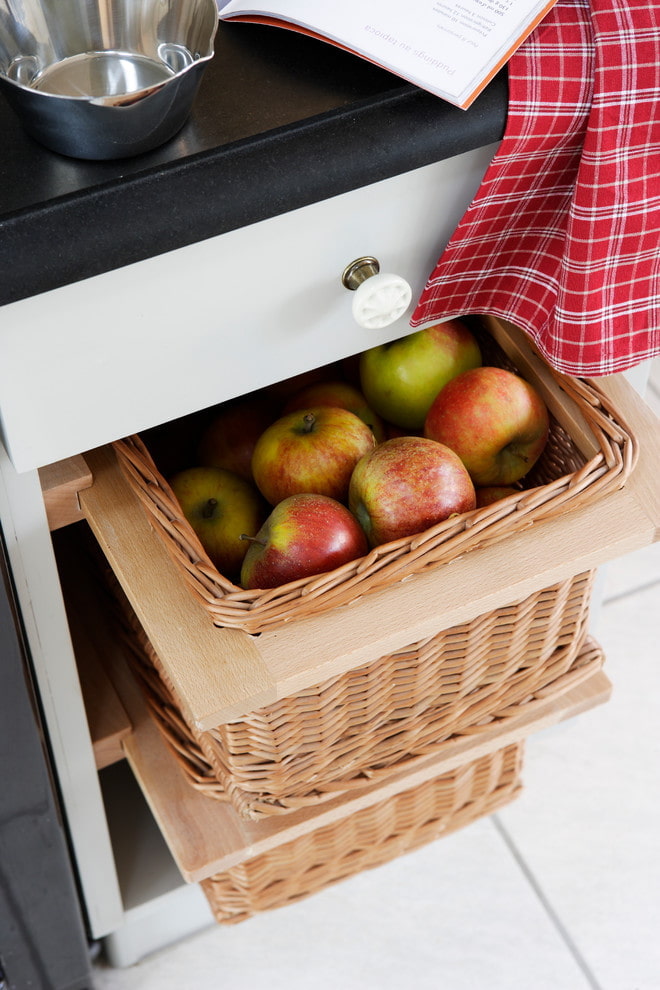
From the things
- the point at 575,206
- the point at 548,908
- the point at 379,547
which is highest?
the point at 575,206

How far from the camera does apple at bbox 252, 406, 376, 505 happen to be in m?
0.77

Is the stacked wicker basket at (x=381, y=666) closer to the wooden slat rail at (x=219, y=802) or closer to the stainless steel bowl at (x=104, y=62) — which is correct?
the wooden slat rail at (x=219, y=802)

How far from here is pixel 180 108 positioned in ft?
1.85

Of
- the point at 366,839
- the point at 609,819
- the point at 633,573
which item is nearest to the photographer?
the point at 366,839

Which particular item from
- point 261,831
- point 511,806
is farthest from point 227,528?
point 511,806

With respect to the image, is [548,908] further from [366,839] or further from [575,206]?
[575,206]

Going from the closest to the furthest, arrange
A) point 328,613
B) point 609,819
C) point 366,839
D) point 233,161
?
point 233,161
point 328,613
point 366,839
point 609,819

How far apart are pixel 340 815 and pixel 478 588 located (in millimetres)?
325

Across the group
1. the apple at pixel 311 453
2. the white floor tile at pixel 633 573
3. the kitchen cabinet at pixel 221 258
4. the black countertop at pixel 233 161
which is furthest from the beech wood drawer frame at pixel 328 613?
the white floor tile at pixel 633 573

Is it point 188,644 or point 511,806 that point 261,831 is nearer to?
point 188,644

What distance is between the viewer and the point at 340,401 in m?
0.86

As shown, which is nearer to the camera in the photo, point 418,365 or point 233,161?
point 233,161

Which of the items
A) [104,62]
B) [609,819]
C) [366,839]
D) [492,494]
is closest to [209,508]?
[492,494]

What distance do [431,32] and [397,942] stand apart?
3.10 ft
